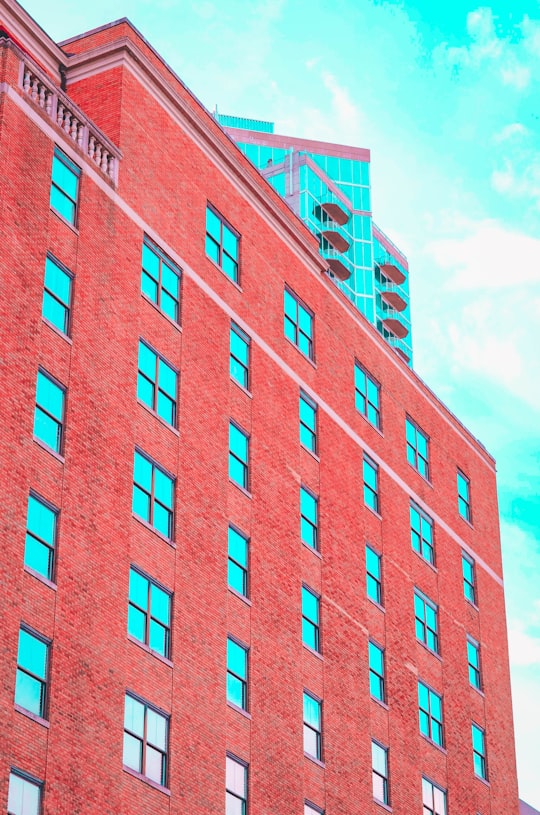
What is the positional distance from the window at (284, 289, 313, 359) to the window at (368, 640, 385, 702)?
1048cm

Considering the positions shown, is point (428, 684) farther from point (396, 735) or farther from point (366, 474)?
point (366, 474)

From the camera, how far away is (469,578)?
60531mm

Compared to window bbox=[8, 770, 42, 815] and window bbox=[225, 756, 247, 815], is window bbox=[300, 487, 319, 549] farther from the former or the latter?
window bbox=[8, 770, 42, 815]

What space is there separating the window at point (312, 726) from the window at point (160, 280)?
1247 centimetres

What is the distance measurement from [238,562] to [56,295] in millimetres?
10218

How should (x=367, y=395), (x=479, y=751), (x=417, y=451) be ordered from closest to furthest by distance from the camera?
1. (x=367, y=395)
2. (x=479, y=751)
3. (x=417, y=451)

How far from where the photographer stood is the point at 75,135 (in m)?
42.1

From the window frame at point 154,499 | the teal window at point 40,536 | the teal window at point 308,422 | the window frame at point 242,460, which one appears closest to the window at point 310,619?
the window frame at point 242,460

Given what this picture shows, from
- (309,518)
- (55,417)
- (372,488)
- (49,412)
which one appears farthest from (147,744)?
(372,488)

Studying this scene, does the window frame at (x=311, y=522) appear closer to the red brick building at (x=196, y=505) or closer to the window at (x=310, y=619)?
the red brick building at (x=196, y=505)

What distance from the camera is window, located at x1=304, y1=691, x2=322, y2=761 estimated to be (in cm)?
4512

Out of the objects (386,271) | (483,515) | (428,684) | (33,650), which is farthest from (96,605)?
(386,271)

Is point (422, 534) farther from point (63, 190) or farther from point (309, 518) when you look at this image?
point (63, 190)

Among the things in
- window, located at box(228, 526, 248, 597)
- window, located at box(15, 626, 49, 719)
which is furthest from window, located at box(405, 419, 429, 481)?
window, located at box(15, 626, 49, 719)
